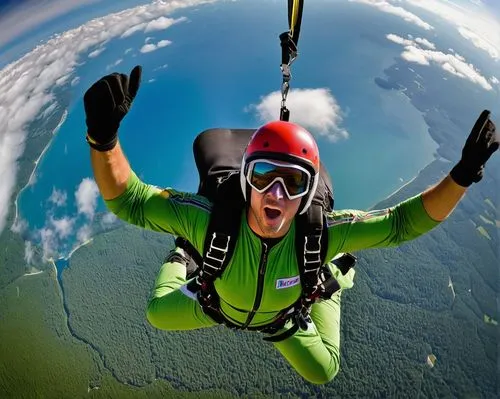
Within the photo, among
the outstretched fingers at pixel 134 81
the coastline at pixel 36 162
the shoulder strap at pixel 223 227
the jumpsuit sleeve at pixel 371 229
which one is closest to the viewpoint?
the outstretched fingers at pixel 134 81

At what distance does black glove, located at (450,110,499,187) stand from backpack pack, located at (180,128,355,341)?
0.72 m

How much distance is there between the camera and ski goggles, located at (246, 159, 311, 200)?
1.82 m

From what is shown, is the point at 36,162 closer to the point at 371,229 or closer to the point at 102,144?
the point at 102,144

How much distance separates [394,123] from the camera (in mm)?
51188

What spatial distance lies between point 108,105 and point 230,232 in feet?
2.84

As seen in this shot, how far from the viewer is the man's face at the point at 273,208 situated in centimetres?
181

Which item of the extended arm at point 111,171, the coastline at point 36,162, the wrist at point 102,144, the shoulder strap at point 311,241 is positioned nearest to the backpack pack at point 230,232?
the shoulder strap at point 311,241

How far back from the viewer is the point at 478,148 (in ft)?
5.62

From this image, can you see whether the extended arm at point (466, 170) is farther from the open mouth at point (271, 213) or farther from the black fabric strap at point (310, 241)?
the open mouth at point (271, 213)

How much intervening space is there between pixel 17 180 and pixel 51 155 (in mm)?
5596

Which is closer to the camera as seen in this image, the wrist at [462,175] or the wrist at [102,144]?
the wrist at [102,144]

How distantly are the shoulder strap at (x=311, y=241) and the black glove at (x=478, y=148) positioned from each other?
71cm

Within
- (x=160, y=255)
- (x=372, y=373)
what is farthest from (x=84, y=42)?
(x=372, y=373)

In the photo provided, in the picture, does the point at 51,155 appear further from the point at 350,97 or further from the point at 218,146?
the point at 218,146
